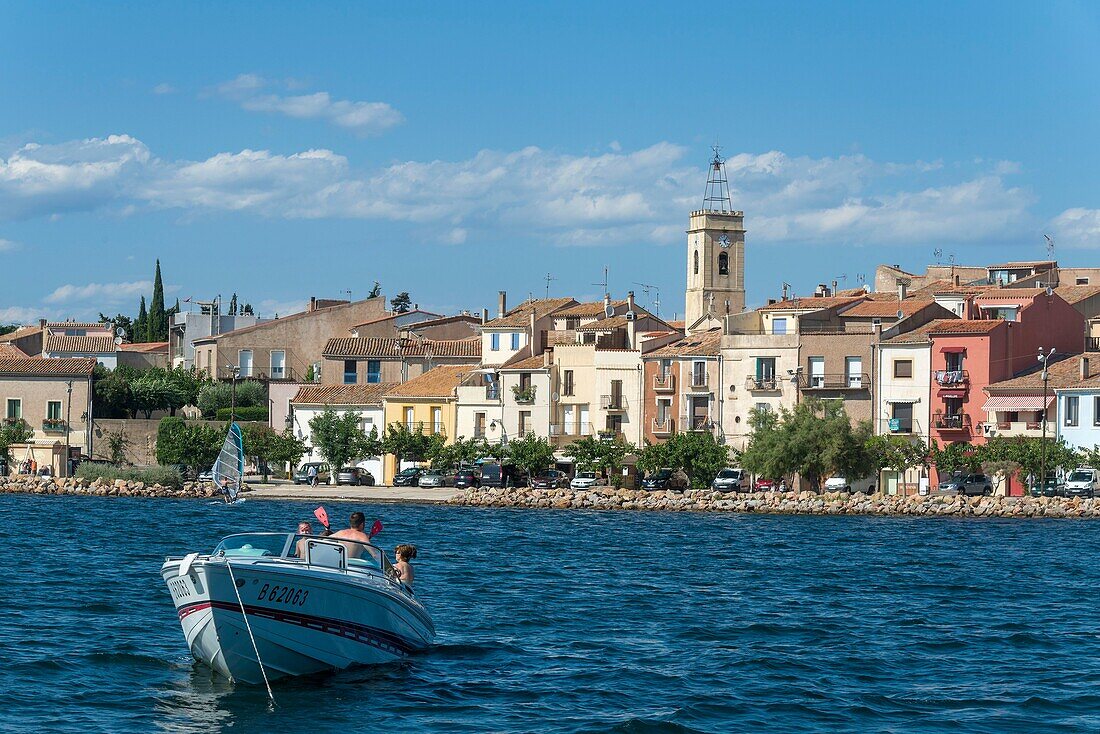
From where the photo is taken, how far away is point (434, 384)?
94438 millimetres

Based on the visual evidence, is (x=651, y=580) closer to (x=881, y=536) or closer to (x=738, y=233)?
(x=881, y=536)

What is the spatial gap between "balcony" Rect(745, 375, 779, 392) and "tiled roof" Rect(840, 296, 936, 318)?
17.5 ft

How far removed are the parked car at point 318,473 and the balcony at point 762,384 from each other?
78.1 ft

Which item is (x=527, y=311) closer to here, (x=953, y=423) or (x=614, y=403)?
(x=614, y=403)

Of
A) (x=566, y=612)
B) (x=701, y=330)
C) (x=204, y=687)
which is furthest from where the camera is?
(x=701, y=330)

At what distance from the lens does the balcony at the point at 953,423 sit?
76062mm

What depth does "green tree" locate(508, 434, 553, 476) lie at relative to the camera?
85312mm

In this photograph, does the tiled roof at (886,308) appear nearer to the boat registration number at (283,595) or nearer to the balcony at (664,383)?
the balcony at (664,383)

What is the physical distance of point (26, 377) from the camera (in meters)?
95.5

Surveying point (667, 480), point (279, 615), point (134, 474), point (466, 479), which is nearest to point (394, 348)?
point (466, 479)

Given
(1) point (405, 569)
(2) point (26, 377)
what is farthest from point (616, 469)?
(1) point (405, 569)

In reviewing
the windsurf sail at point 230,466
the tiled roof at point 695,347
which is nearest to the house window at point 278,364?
the tiled roof at point 695,347

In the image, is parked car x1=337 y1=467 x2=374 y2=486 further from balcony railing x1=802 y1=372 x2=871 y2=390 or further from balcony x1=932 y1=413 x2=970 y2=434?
balcony x1=932 y1=413 x2=970 y2=434

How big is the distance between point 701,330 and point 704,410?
10468 mm
